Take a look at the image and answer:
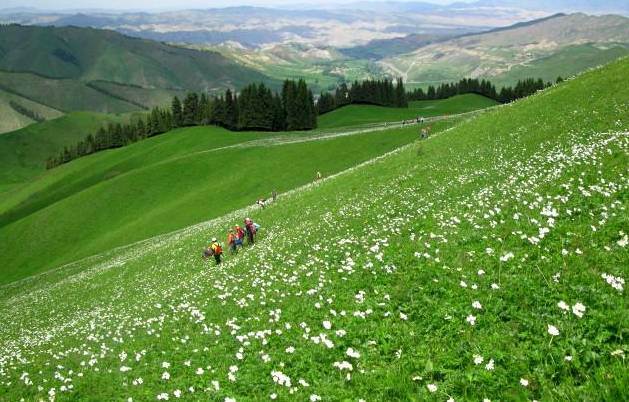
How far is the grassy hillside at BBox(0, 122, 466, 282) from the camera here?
233 feet

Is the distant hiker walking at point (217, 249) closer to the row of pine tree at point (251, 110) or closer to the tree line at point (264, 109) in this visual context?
the row of pine tree at point (251, 110)

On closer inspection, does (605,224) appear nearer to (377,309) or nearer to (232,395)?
(377,309)

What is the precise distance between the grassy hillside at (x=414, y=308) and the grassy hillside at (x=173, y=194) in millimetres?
42402

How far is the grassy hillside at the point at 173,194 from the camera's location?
70875 millimetres

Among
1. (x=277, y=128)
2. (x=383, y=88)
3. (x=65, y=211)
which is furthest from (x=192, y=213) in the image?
(x=383, y=88)

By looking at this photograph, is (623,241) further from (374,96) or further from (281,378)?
(374,96)

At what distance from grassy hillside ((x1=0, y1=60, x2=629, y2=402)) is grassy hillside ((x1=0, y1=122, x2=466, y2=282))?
4240 cm

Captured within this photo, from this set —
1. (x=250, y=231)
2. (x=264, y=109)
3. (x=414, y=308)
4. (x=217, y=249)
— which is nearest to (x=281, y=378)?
(x=414, y=308)

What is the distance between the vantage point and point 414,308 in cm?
1209

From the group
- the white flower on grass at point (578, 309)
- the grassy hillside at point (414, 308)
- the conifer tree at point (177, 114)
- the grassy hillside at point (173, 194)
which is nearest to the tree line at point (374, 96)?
the conifer tree at point (177, 114)

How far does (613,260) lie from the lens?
36.6 ft

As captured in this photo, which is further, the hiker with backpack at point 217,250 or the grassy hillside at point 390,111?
the grassy hillside at point 390,111

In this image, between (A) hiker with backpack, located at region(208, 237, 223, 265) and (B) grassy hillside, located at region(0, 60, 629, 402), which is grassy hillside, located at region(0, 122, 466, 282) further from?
(B) grassy hillside, located at region(0, 60, 629, 402)

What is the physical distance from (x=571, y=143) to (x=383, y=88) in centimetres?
17088
